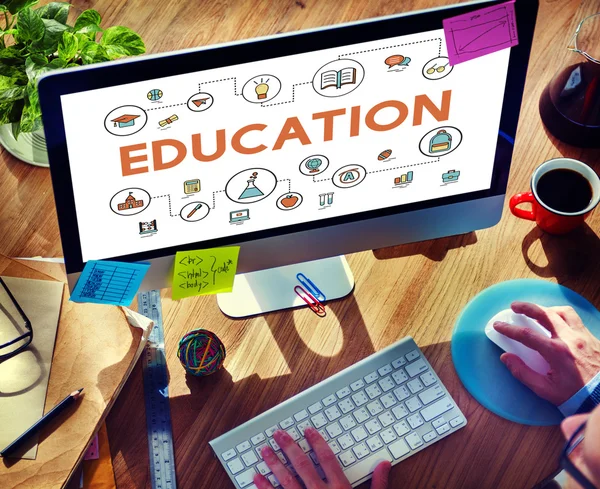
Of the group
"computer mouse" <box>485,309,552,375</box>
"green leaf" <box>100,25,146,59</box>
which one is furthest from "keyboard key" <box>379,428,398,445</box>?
"green leaf" <box>100,25,146,59</box>

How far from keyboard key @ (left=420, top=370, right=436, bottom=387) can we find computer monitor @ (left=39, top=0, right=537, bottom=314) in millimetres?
208

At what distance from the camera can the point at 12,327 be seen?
3.27 ft

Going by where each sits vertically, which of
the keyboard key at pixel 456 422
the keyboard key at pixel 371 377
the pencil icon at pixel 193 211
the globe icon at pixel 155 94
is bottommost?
the keyboard key at pixel 456 422

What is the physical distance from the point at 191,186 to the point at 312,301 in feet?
1.05

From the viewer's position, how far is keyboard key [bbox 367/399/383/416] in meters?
1.00

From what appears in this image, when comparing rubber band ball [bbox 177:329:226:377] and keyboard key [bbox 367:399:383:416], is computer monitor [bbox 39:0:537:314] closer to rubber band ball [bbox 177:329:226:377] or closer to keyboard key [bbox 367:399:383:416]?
rubber band ball [bbox 177:329:226:377]

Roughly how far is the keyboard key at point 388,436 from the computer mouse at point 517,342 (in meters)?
0.20

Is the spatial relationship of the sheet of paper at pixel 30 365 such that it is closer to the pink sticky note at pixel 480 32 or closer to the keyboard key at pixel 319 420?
the keyboard key at pixel 319 420

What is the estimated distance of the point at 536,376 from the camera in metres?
1.02

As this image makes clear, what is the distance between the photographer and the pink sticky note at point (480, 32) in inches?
31.1

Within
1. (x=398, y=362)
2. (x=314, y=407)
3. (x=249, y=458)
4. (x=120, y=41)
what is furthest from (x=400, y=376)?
(x=120, y=41)

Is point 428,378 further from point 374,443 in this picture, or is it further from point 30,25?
point 30,25

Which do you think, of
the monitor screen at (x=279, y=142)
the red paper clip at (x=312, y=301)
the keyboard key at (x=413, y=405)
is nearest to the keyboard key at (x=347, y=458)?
the keyboard key at (x=413, y=405)

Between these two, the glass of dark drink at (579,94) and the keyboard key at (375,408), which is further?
the glass of dark drink at (579,94)
